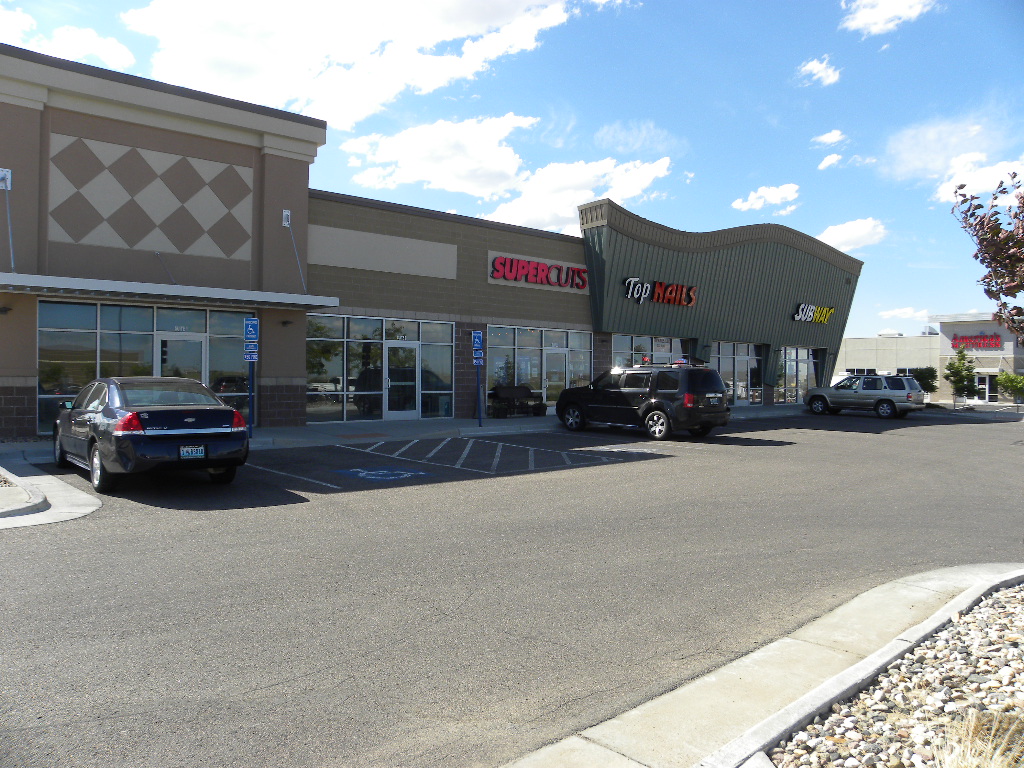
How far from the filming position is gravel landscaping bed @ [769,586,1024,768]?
3613mm

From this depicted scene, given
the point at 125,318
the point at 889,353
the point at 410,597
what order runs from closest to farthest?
the point at 410,597, the point at 125,318, the point at 889,353

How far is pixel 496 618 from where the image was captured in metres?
5.48

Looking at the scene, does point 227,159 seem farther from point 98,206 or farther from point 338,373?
point 338,373

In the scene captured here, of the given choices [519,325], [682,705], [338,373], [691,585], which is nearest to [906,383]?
[519,325]

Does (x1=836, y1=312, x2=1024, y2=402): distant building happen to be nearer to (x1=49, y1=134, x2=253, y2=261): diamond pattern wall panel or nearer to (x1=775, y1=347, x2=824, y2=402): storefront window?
(x1=775, y1=347, x2=824, y2=402): storefront window

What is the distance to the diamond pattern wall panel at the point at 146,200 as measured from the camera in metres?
16.6

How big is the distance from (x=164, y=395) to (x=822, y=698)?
959cm

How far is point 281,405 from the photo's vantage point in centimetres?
1952

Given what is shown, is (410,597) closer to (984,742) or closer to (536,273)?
(984,742)

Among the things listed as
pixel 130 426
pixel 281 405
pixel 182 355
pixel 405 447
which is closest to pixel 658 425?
pixel 405 447

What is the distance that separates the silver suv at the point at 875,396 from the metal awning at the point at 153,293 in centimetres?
2150

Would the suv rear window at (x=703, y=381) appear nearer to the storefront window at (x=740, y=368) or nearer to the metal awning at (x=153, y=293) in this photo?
the metal awning at (x=153, y=293)

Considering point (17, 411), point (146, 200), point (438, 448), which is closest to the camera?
point (17, 411)

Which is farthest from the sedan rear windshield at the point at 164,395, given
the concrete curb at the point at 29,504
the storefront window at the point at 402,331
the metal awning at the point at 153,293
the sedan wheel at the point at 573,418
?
the sedan wheel at the point at 573,418
